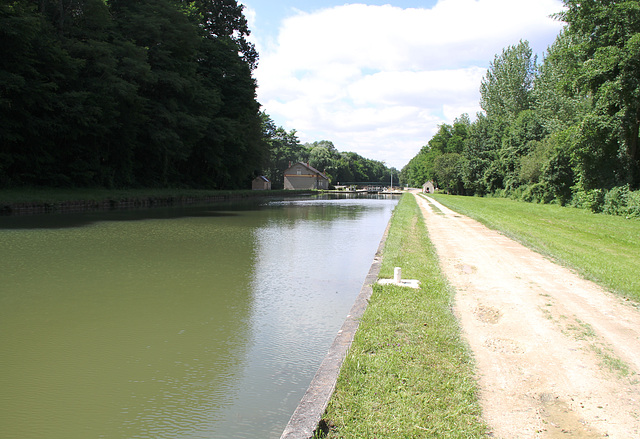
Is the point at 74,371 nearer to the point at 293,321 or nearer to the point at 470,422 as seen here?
the point at 293,321

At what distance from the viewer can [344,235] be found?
15.6 m

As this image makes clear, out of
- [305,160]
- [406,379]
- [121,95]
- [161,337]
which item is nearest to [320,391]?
[406,379]

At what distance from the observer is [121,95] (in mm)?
27031

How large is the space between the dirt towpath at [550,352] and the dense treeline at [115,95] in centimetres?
2256

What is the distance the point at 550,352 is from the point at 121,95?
27925mm

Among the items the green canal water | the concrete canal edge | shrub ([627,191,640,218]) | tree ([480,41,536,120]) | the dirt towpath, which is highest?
tree ([480,41,536,120])

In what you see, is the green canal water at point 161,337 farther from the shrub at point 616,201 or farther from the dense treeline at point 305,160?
the dense treeline at point 305,160

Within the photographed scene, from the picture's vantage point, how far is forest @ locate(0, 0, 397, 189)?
2266cm

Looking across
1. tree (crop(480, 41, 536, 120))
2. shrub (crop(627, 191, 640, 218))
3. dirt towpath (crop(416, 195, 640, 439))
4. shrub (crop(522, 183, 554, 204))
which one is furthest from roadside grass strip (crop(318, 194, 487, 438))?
tree (crop(480, 41, 536, 120))

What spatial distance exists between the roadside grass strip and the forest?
2211cm

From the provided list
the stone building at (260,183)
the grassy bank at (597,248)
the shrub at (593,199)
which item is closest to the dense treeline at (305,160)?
the stone building at (260,183)

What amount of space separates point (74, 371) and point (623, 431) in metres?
4.30

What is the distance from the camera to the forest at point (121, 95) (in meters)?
22.7

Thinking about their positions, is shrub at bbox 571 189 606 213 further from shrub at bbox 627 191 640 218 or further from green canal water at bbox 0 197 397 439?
green canal water at bbox 0 197 397 439
